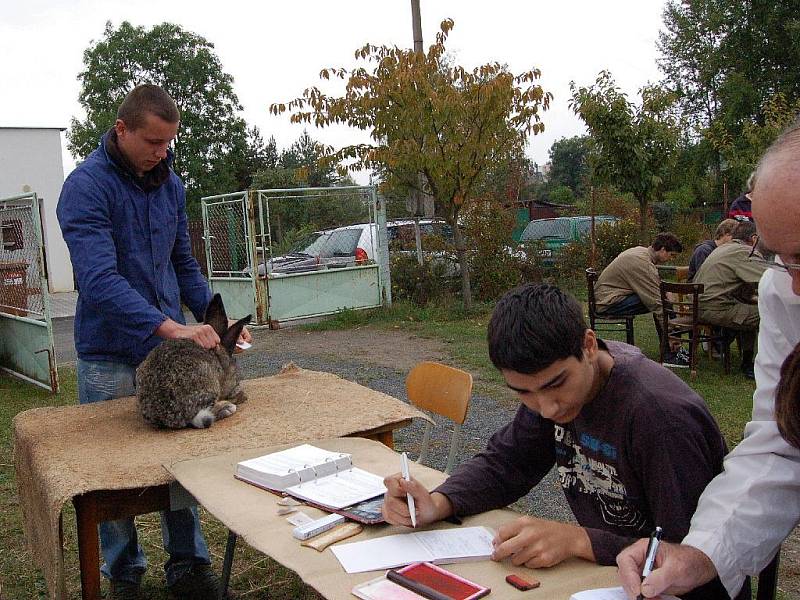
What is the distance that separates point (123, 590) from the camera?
11.6 ft

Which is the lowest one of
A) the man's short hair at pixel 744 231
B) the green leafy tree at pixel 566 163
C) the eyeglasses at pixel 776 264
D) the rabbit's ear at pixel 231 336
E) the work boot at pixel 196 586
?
the work boot at pixel 196 586

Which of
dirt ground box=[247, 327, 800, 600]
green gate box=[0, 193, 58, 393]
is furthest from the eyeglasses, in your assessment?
green gate box=[0, 193, 58, 393]

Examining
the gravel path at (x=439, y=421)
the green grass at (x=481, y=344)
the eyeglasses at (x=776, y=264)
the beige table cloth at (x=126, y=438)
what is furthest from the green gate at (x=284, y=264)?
the eyeglasses at (x=776, y=264)

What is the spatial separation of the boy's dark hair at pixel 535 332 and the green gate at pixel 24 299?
22.1 feet

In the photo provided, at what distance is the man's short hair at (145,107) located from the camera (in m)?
3.37

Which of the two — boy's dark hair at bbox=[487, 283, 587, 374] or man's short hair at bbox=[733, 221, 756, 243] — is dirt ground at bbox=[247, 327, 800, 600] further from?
boy's dark hair at bbox=[487, 283, 587, 374]

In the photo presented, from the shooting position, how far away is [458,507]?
2250 mm

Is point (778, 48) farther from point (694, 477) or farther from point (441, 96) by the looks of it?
point (694, 477)

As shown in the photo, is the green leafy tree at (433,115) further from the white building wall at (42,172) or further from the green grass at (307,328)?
the white building wall at (42,172)

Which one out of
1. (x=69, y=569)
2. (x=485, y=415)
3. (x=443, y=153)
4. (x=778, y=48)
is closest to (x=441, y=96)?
(x=443, y=153)

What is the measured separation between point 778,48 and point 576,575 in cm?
3133

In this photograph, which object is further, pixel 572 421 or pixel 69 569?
pixel 69 569

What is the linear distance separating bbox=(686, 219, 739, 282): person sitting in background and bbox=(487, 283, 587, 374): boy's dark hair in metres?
6.84

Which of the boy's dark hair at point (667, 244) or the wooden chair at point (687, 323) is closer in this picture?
the wooden chair at point (687, 323)
